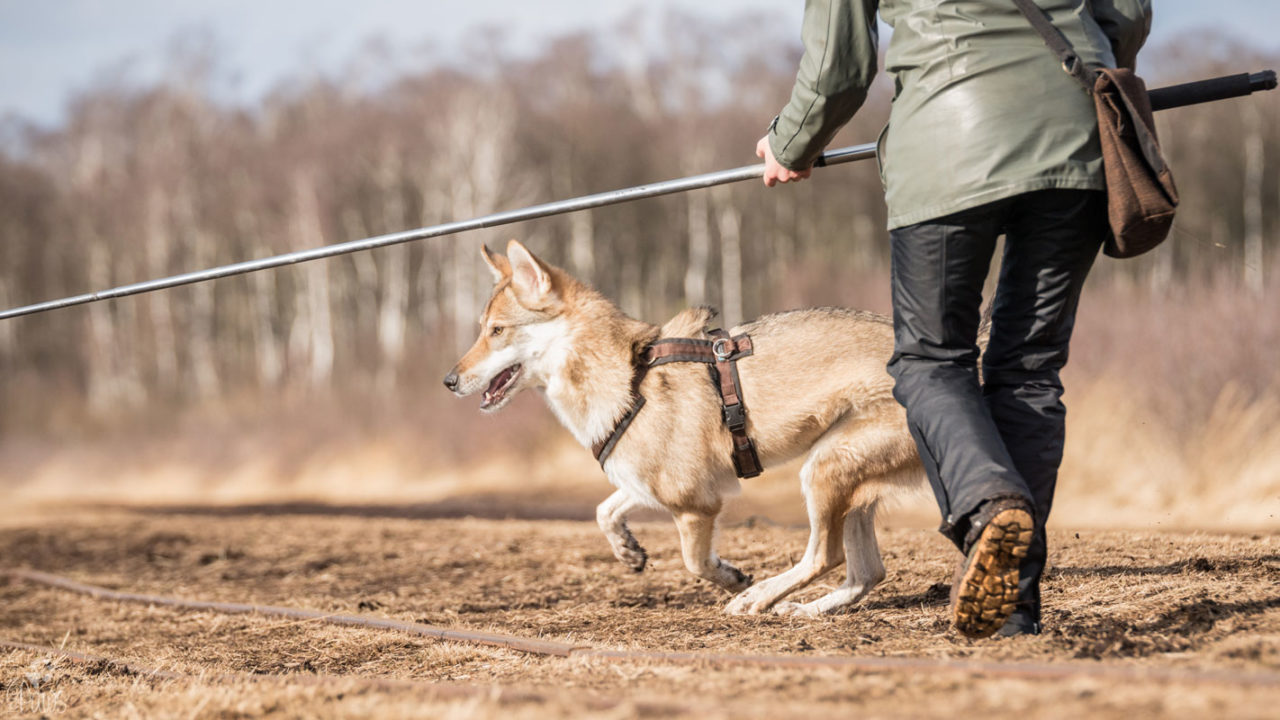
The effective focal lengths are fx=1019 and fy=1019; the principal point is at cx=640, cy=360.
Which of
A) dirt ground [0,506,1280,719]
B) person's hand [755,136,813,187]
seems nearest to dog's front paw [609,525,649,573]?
dirt ground [0,506,1280,719]

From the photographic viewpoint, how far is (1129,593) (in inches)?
155

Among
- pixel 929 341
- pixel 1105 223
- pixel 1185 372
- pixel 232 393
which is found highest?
pixel 1105 223

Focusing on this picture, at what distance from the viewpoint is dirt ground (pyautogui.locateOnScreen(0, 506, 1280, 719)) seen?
Result: 2.41 m

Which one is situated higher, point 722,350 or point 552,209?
point 552,209

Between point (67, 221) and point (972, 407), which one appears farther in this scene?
point (67, 221)

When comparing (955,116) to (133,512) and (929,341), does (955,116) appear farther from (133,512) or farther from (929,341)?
(133,512)

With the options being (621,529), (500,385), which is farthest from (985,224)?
(500,385)

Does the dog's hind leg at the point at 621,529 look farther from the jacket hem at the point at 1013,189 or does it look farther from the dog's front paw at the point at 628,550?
the jacket hem at the point at 1013,189

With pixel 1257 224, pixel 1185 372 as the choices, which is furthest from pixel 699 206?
pixel 1185 372

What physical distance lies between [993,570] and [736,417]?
6.21 feet

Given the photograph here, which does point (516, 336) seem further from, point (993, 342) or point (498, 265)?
point (993, 342)

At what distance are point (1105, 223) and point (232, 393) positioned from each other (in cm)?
2640

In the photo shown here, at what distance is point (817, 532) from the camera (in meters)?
4.47

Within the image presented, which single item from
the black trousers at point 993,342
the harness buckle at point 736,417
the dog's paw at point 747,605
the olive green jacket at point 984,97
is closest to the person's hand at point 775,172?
the olive green jacket at point 984,97
